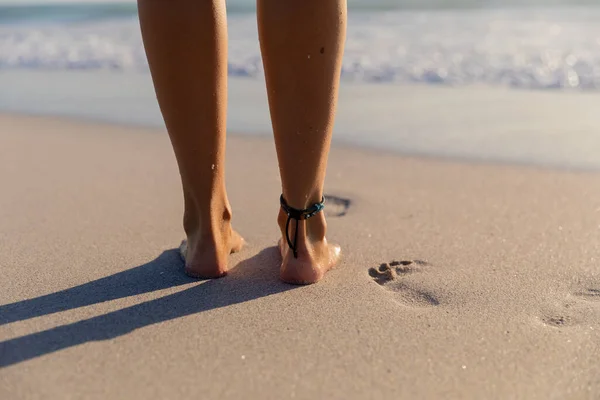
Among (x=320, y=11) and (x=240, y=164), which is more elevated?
(x=320, y=11)

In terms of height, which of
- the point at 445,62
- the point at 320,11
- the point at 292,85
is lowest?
the point at 445,62

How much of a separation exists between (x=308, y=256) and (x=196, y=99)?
414mm

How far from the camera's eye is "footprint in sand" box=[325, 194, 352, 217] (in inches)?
76.8

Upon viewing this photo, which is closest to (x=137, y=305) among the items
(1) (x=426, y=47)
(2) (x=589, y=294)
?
(2) (x=589, y=294)

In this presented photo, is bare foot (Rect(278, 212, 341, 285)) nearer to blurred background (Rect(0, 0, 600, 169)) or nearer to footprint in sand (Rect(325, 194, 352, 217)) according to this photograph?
footprint in sand (Rect(325, 194, 352, 217))

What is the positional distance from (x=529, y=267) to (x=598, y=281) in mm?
150

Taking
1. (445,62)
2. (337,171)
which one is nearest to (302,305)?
(337,171)

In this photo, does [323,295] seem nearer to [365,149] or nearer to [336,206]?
[336,206]

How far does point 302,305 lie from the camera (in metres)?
1.36

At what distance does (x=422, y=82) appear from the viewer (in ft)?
13.0

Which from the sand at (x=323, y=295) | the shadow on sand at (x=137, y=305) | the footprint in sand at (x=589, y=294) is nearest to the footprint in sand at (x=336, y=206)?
the sand at (x=323, y=295)

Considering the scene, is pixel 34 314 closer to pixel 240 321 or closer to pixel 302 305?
pixel 240 321

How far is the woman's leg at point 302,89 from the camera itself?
1.29m

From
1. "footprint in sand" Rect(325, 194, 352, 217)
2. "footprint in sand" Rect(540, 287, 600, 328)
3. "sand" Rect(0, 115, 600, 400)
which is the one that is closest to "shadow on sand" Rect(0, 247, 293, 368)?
"sand" Rect(0, 115, 600, 400)
